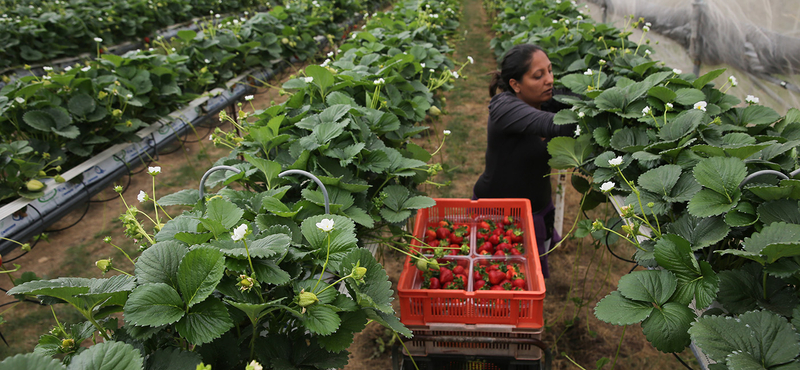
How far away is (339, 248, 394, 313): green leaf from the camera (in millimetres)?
1014

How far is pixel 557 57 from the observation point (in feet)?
9.46

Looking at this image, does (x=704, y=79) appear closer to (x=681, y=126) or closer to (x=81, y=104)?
(x=681, y=126)

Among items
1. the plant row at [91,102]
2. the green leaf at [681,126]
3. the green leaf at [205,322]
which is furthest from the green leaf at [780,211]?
the plant row at [91,102]

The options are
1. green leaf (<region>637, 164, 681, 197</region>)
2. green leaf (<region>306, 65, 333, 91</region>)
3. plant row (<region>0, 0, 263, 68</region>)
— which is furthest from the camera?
plant row (<region>0, 0, 263, 68</region>)

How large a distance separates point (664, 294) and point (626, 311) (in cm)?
10

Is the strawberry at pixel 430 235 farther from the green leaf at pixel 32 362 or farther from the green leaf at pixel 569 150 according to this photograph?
the green leaf at pixel 32 362

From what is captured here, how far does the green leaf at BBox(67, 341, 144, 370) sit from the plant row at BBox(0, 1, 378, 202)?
2.07 m

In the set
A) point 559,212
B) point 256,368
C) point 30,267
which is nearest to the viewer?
point 256,368

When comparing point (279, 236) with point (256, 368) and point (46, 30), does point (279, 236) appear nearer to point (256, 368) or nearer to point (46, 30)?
point (256, 368)

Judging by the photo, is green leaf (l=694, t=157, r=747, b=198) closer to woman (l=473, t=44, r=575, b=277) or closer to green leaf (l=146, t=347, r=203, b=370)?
woman (l=473, t=44, r=575, b=277)

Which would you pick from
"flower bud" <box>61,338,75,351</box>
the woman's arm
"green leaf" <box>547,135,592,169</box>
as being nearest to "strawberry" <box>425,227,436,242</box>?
"green leaf" <box>547,135,592,169</box>

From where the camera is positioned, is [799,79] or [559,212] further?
[559,212]

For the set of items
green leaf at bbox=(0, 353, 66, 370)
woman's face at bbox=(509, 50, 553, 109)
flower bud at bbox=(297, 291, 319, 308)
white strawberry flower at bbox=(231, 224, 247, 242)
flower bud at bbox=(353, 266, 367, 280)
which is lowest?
woman's face at bbox=(509, 50, 553, 109)

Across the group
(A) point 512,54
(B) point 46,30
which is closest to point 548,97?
(A) point 512,54
